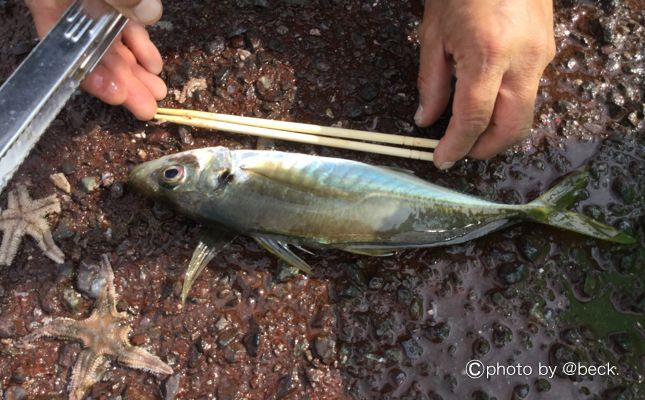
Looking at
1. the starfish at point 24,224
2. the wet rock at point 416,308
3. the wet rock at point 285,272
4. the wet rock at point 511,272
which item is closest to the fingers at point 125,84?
the starfish at point 24,224

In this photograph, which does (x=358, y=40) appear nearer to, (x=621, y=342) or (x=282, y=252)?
(x=282, y=252)

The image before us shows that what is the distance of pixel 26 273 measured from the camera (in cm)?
308

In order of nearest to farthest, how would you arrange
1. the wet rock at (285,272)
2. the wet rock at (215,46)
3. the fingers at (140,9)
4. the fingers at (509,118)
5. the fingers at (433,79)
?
the fingers at (140,9)
the fingers at (509,118)
the fingers at (433,79)
the wet rock at (285,272)
the wet rock at (215,46)

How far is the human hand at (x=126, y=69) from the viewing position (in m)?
2.88

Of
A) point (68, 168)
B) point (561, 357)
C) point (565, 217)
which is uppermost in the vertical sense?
point (68, 168)

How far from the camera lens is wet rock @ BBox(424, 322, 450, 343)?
3.00 m

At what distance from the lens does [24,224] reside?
3.03 meters

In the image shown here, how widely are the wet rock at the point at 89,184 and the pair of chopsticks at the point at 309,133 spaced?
24.4 inches

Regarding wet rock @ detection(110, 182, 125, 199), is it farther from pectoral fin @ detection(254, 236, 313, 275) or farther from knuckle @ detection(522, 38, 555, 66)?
knuckle @ detection(522, 38, 555, 66)

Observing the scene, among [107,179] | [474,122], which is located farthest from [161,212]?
[474,122]

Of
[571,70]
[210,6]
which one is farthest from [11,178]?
[571,70]

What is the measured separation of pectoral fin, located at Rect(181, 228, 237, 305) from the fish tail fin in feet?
5.61

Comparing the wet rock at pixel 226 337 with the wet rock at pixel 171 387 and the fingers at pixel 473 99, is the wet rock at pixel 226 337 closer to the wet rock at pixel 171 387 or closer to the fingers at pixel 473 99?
the wet rock at pixel 171 387

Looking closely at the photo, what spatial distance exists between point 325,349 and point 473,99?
5.22 feet
